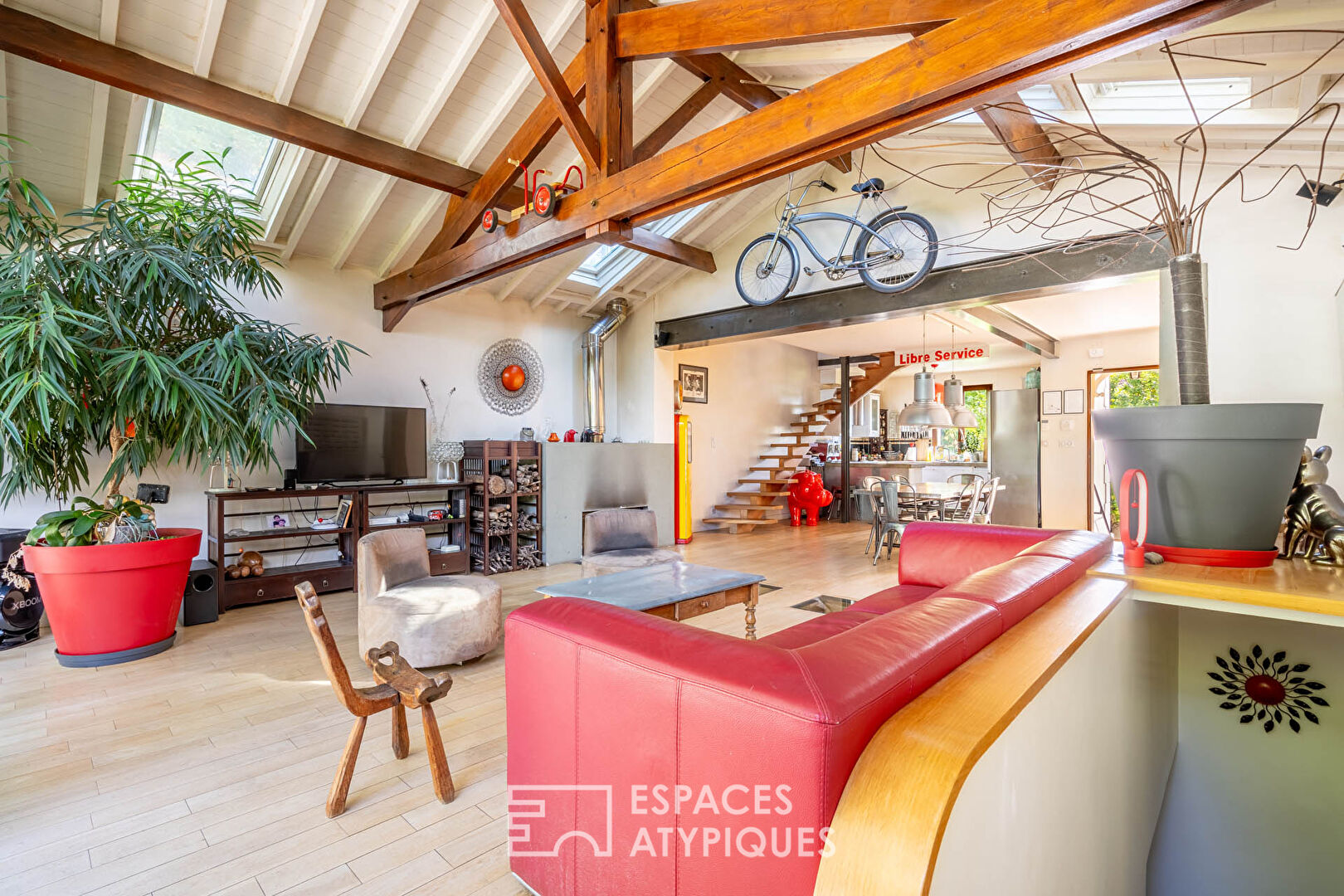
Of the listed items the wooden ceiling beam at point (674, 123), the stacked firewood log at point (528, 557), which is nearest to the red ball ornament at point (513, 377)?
the stacked firewood log at point (528, 557)

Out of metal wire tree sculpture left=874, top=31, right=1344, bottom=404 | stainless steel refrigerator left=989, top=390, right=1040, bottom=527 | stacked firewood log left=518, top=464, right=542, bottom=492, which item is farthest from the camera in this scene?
stainless steel refrigerator left=989, top=390, right=1040, bottom=527

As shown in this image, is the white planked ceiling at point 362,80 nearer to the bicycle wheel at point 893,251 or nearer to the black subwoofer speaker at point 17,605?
the bicycle wheel at point 893,251

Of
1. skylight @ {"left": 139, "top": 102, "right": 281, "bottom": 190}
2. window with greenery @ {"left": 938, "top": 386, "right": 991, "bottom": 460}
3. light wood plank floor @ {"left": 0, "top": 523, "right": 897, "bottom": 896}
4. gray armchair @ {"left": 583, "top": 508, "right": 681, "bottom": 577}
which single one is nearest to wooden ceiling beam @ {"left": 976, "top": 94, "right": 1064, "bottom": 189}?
gray armchair @ {"left": 583, "top": 508, "right": 681, "bottom": 577}

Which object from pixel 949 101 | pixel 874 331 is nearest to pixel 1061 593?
pixel 949 101

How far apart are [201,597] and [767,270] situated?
5.09 metres

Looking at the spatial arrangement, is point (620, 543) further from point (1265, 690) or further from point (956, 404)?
point (956, 404)

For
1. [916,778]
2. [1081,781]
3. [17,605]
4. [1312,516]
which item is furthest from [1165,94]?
[17,605]

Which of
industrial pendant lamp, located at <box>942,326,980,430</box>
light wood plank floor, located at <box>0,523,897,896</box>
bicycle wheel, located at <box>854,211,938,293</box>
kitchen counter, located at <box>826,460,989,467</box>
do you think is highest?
bicycle wheel, located at <box>854,211,938,293</box>

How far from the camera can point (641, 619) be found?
131 centimetres

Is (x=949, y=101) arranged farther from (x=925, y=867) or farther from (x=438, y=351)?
(x=438, y=351)

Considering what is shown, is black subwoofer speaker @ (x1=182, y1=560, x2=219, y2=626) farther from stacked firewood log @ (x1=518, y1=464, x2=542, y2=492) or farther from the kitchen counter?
the kitchen counter

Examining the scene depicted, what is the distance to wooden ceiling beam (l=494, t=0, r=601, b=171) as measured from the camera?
329 cm

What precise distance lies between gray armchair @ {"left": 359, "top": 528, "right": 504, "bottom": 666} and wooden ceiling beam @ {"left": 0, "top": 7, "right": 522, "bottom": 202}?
106 inches

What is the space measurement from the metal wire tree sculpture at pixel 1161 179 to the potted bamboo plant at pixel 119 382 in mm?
3865
